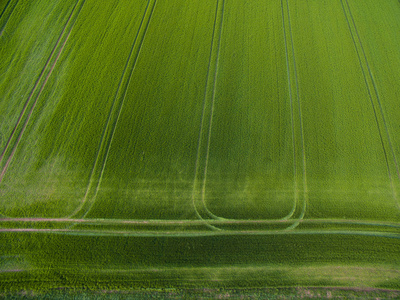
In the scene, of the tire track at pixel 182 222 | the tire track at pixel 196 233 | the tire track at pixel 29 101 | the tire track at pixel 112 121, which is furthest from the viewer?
the tire track at pixel 29 101

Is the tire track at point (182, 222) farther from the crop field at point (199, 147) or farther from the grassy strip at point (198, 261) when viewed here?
the grassy strip at point (198, 261)

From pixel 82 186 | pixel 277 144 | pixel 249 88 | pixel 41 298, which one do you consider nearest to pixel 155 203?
pixel 82 186

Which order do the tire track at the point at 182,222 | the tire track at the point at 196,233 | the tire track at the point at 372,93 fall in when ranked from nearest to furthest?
the tire track at the point at 196,233
the tire track at the point at 182,222
the tire track at the point at 372,93

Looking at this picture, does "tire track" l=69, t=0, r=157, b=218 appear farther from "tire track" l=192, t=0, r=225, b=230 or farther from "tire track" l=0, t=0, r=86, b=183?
"tire track" l=192, t=0, r=225, b=230

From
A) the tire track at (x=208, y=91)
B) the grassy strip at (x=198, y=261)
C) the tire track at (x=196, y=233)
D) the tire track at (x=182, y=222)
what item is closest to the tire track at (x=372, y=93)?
the tire track at (x=182, y=222)

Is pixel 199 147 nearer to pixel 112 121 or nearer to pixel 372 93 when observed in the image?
pixel 112 121

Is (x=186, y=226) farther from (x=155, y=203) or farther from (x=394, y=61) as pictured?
(x=394, y=61)

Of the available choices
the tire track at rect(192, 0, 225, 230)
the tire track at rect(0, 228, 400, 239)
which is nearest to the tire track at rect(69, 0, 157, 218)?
the tire track at rect(0, 228, 400, 239)
